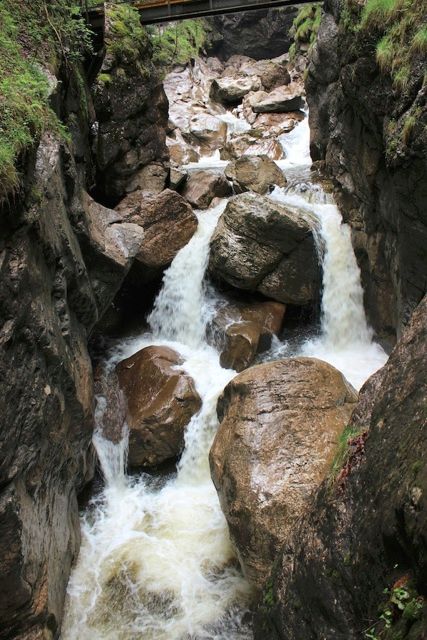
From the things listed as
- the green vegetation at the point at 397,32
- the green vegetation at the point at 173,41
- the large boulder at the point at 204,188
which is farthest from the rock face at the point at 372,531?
the green vegetation at the point at 173,41

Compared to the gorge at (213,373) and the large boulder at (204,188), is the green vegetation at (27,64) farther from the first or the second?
the large boulder at (204,188)

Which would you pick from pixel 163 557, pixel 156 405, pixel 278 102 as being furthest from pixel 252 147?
pixel 163 557

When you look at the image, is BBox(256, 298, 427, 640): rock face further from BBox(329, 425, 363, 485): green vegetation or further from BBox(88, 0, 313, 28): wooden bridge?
BBox(88, 0, 313, 28): wooden bridge

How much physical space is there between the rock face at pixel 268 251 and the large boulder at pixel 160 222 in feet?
4.44

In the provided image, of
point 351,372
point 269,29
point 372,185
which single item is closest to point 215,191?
point 372,185

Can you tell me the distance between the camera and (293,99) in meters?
21.9

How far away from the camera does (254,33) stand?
3306 cm

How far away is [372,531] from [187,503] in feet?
18.3

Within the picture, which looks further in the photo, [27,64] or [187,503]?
[187,503]

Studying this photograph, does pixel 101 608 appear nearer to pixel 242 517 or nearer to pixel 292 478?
pixel 242 517

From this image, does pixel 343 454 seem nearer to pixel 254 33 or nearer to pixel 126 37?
pixel 126 37

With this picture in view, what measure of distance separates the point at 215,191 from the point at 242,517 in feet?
32.8

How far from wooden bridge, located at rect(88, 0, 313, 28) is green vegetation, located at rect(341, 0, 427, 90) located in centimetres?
489

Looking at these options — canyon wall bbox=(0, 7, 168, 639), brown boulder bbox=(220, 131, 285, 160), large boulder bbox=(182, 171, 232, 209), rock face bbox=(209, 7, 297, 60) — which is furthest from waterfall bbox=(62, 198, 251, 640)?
rock face bbox=(209, 7, 297, 60)
